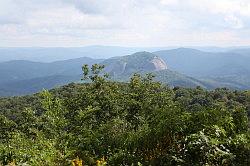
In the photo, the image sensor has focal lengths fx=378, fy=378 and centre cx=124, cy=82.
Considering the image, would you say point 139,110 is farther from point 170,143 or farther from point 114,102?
point 170,143

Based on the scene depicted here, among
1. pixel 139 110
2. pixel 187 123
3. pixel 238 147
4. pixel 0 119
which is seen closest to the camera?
pixel 238 147

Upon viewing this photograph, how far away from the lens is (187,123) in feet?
42.1

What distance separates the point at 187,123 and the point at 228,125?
1559 millimetres

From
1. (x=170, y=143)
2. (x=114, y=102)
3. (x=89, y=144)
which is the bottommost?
(x=114, y=102)

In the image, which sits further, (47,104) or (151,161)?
(47,104)

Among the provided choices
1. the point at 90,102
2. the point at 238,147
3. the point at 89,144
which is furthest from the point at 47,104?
the point at 238,147

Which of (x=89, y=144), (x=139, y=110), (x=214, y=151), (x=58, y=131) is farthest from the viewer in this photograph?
(x=139, y=110)

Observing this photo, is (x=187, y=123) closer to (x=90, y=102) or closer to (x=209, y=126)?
(x=209, y=126)

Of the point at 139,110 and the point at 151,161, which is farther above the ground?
the point at 151,161

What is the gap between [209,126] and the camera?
11344 millimetres

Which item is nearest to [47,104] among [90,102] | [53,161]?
[90,102]

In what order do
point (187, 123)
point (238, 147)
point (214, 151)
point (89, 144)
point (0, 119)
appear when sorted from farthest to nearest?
point (0, 119)
point (89, 144)
point (187, 123)
point (238, 147)
point (214, 151)

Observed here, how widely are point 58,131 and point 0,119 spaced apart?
26.4m

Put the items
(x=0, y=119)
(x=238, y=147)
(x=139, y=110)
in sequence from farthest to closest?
(x=0, y=119), (x=139, y=110), (x=238, y=147)
